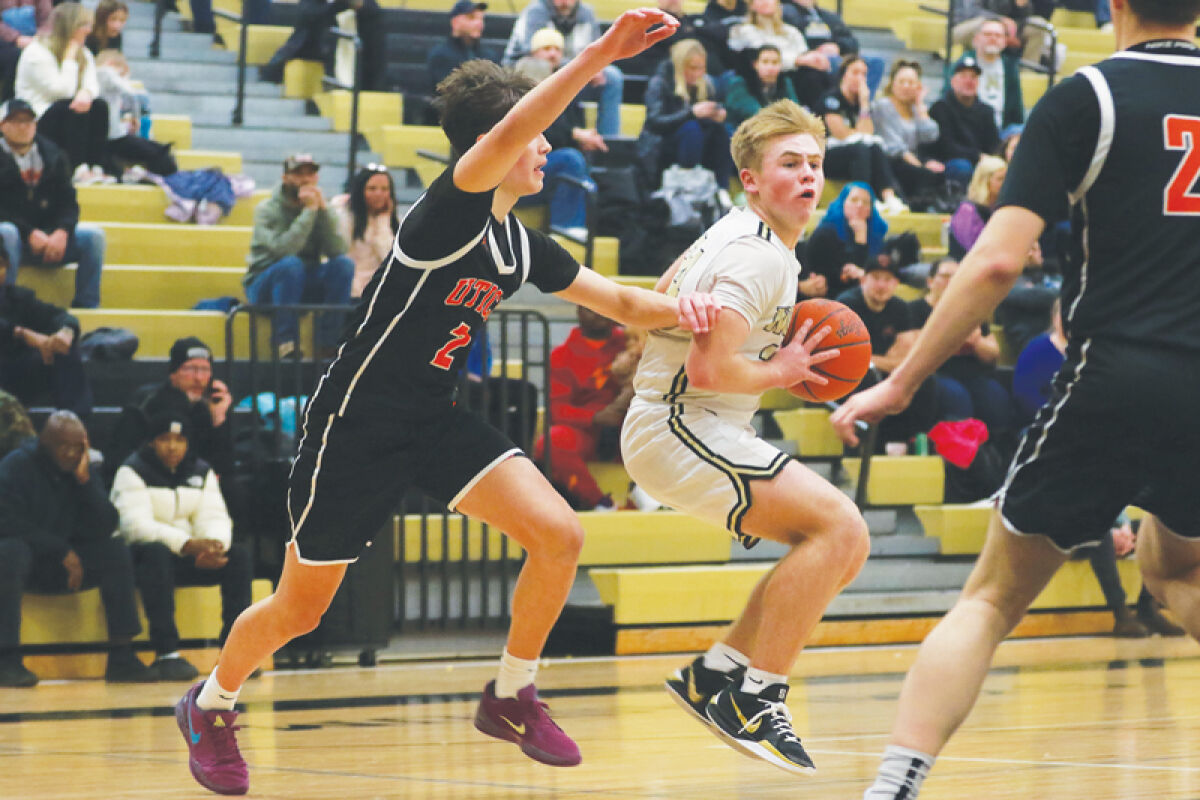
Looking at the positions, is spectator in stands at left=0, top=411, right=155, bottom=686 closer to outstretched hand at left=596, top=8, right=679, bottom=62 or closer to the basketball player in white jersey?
the basketball player in white jersey

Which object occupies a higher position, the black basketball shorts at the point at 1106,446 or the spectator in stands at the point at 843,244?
the black basketball shorts at the point at 1106,446

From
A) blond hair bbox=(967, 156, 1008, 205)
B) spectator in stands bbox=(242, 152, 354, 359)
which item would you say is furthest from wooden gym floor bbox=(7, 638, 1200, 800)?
blond hair bbox=(967, 156, 1008, 205)

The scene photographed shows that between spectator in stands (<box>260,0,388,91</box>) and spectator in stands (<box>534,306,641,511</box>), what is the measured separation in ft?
11.8

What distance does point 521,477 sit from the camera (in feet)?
15.4

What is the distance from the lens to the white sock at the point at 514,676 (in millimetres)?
4820

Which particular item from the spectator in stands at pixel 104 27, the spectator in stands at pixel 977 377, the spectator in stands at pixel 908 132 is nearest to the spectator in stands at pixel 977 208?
the spectator in stands at pixel 977 377

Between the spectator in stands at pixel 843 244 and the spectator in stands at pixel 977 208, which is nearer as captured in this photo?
the spectator in stands at pixel 843 244

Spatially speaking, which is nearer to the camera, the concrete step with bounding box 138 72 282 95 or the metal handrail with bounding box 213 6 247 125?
the metal handrail with bounding box 213 6 247 125

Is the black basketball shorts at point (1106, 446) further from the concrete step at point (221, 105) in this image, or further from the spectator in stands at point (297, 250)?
the concrete step at point (221, 105)

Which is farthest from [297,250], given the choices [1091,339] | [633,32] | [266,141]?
[1091,339]

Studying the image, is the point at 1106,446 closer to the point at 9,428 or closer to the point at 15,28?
the point at 9,428

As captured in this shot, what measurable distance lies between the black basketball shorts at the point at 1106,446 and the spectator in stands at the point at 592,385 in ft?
20.5

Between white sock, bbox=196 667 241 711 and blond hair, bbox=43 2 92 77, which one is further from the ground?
blond hair, bbox=43 2 92 77

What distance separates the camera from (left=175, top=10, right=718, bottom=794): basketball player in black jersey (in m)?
4.50
